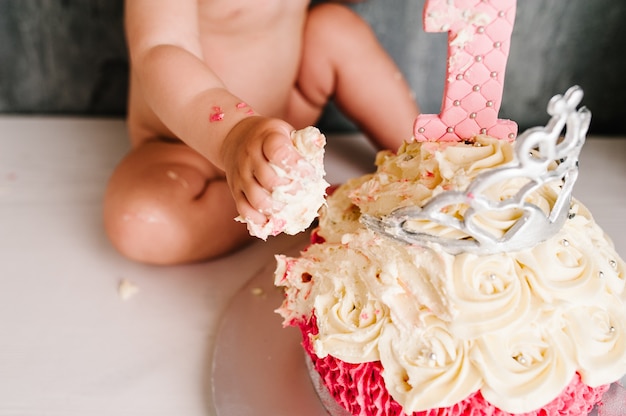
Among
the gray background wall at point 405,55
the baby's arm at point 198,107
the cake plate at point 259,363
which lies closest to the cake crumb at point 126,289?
the cake plate at point 259,363

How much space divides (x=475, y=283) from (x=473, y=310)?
0.02m

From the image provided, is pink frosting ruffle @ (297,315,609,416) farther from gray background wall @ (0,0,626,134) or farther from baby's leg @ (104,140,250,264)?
gray background wall @ (0,0,626,134)

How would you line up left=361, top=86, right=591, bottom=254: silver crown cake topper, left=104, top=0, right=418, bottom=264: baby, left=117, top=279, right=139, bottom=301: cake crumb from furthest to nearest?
left=117, top=279, right=139, bottom=301: cake crumb → left=104, top=0, right=418, bottom=264: baby → left=361, top=86, right=591, bottom=254: silver crown cake topper

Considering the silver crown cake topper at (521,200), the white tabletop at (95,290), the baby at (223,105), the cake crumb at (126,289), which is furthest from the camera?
the cake crumb at (126,289)

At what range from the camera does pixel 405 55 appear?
1237 mm

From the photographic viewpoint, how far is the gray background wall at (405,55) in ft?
3.88

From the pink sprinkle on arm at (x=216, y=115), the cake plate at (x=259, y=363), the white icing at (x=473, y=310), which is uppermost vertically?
the pink sprinkle on arm at (x=216, y=115)

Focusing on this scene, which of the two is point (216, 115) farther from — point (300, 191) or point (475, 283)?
point (475, 283)

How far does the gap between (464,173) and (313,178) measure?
0.44 ft

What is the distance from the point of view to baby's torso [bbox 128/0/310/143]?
0.93 metres

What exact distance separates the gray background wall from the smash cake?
605 millimetres

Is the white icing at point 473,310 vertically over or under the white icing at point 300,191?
under

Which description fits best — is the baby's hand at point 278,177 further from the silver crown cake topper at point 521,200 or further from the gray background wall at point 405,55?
the gray background wall at point 405,55

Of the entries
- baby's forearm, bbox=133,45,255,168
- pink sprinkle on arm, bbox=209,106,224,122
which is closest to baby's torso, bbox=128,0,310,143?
baby's forearm, bbox=133,45,255,168
